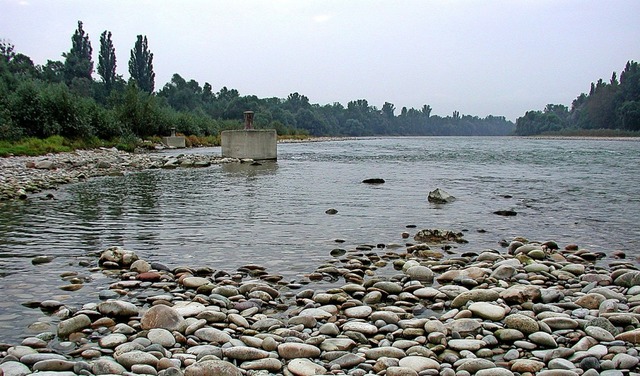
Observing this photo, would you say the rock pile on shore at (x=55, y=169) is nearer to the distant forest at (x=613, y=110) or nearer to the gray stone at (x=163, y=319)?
the gray stone at (x=163, y=319)

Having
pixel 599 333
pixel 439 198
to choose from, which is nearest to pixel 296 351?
pixel 599 333

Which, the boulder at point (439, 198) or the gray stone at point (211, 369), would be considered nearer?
the gray stone at point (211, 369)

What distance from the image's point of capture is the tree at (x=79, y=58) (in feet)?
348

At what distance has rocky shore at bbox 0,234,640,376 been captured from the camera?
418 cm

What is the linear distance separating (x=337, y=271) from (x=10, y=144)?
2979 cm

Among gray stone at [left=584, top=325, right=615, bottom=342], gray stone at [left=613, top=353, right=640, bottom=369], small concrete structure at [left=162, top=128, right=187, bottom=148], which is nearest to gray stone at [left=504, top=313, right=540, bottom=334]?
gray stone at [left=584, top=325, right=615, bottom=342]

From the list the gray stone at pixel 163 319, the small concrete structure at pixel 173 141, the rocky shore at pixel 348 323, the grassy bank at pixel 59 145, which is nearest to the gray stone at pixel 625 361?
the rocky shore at pixel 348 323

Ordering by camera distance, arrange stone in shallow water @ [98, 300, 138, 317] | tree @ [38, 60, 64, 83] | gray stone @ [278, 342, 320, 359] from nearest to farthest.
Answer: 1. gray stone @ [278, 342, 320, 359]
2. stone in shallow water @ [98, 300, 138, 317]
3. tree @ [38, 60, 64, 83]

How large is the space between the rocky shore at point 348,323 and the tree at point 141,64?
111774 millimetres

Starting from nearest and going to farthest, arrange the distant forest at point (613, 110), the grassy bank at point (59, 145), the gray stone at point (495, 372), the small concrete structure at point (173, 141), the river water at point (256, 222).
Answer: the gray stone at point (495, 372), the river water at point (256, 222), the grassy bank at point (59, 145), the small concrete structure at point (173, 141), the distant forest at point (613, 110)

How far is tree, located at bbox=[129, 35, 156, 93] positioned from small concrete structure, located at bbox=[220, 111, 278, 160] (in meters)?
82.0

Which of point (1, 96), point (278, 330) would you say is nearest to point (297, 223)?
point (278, 330)

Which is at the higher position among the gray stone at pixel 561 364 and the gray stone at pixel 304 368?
the gray stone at pixel 561 364

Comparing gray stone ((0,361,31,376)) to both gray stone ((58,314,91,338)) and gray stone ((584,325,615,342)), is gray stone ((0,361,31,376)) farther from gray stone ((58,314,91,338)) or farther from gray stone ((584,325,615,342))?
gray stone ((584,325,615,342))
